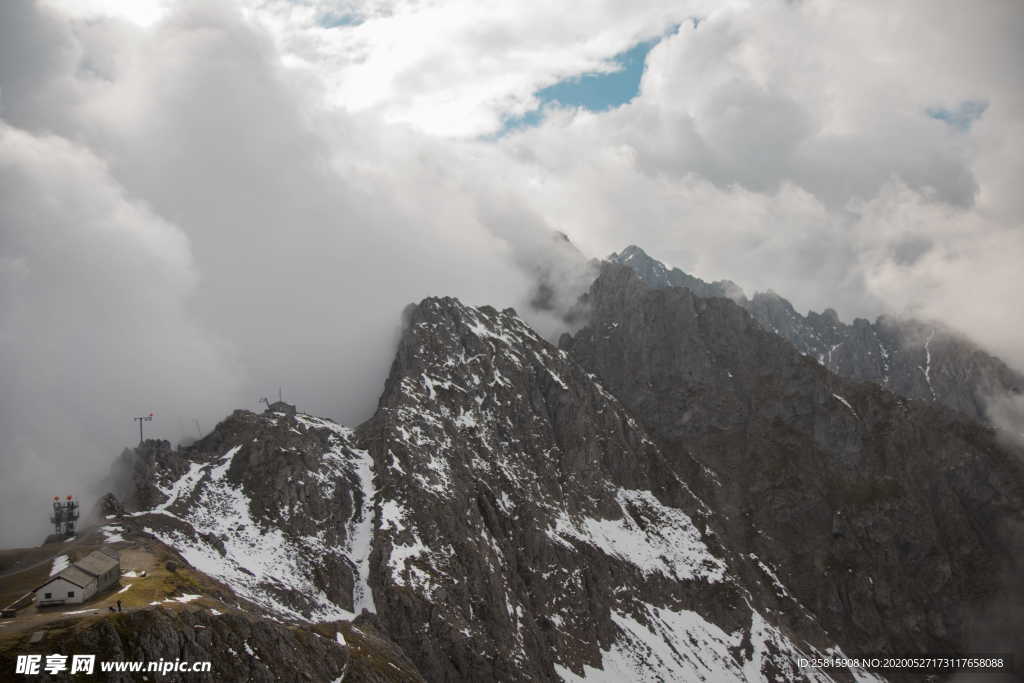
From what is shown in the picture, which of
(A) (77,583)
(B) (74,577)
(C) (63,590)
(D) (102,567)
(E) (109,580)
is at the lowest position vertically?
(C) (63,590)

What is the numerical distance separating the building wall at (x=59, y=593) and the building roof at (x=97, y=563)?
4.56 metres

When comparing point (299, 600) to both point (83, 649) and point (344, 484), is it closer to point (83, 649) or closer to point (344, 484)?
point (344, 484)

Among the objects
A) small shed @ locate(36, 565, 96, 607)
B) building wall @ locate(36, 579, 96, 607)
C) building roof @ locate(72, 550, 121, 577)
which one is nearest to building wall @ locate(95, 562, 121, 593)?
building roof @ locate(72, 550, 121, 577)

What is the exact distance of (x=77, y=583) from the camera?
9156 cm

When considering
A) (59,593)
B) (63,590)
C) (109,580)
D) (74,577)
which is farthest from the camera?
(109,580)

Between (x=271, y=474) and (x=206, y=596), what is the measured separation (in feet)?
227

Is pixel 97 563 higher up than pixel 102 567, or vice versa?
pixel 97 563

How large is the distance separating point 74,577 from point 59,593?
239 centimetres

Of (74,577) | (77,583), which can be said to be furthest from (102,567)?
(77,583)

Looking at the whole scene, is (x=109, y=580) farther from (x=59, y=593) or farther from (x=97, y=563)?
(x=59, y=593)

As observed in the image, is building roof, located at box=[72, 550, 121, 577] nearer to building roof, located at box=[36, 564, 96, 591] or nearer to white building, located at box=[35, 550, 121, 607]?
white building, located at box=[35, 550, 121, 607]

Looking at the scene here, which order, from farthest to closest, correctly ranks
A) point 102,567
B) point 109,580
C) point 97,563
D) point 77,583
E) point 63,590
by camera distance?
point 109,580 → point 97,563 → point 102,567 → point 77,583 → point 63,590

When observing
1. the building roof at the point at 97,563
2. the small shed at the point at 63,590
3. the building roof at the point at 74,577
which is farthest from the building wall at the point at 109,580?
the small shed at the point at 63,590

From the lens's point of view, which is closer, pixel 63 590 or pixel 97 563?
pixel 63 590
